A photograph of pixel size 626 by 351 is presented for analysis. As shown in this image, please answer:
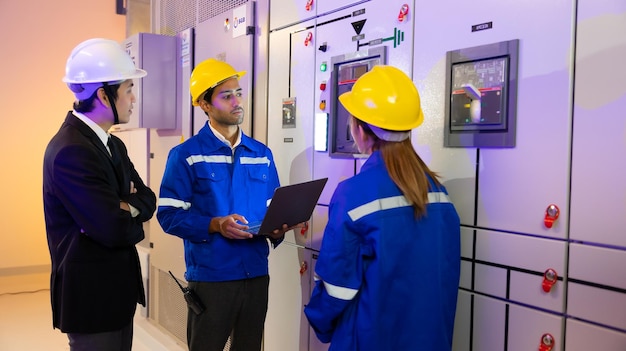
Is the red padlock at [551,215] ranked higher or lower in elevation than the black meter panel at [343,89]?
lower

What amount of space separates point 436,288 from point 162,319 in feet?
9.83

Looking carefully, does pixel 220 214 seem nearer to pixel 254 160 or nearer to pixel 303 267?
pixel 254 160

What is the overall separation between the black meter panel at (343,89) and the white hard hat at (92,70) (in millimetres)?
1031

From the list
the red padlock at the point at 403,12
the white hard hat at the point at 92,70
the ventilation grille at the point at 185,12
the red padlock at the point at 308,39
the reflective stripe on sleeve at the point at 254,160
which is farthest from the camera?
the ventilation grille at the point at 185,12

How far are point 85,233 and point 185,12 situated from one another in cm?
253

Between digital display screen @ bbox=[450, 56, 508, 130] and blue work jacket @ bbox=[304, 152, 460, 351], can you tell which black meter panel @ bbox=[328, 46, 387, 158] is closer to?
digital display screen @ bbox=[450, 56, 508, 130]

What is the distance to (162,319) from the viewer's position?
13.4 ft

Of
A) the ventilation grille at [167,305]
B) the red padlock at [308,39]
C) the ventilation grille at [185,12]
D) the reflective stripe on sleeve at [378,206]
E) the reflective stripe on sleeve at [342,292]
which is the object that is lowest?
the ventilation grille at [167,305]

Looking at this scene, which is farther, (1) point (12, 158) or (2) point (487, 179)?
(1) point (12, 158)

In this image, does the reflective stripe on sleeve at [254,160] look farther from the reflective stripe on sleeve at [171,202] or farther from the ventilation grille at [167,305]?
the ventilation grille at [167,305]

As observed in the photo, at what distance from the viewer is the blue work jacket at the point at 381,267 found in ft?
5.26

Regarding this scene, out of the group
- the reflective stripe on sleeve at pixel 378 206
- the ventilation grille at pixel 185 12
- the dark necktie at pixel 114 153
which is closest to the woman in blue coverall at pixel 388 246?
the reflective stripe on sleeve at pixel 378 206

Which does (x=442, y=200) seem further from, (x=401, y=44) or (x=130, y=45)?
(x=130, y=45)

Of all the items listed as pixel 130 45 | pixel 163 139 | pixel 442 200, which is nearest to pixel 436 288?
pixel 442 200
